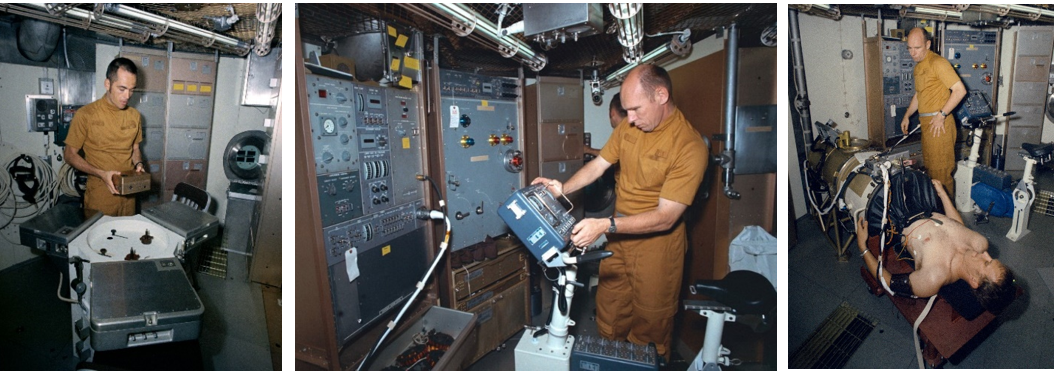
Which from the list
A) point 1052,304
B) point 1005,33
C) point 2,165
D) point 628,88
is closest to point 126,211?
point 2,165

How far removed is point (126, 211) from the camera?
6.28 feet

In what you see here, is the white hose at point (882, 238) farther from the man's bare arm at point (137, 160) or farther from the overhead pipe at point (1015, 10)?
the man's bare arm at point (137, 160)

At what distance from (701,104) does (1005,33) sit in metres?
1.23

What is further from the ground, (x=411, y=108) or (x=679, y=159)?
(x=411, y=108)

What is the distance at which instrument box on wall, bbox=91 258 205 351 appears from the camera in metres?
1.47

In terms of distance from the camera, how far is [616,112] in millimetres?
2893

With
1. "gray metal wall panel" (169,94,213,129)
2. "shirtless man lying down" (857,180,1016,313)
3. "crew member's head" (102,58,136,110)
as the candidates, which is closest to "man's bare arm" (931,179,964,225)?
"shirtless man lying down" (857,180,1016,313)

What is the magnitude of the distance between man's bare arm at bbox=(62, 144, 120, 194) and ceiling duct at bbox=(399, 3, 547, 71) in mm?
1551

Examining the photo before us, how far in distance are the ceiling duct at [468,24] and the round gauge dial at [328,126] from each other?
0.56m

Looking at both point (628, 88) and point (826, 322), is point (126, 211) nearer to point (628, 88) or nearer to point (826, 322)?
point (628, 88)

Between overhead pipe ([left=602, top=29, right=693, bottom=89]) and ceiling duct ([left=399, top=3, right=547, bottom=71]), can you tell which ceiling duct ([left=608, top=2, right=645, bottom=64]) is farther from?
ceiling duct ([left=399, top=3, right=547, bottom=71])

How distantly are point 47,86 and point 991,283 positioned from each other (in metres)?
3.73

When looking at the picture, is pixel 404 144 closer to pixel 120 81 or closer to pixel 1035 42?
pixel 120 81

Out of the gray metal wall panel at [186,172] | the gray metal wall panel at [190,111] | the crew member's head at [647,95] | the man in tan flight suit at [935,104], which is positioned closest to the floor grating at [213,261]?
the gray metal wall panel at [186,172]
